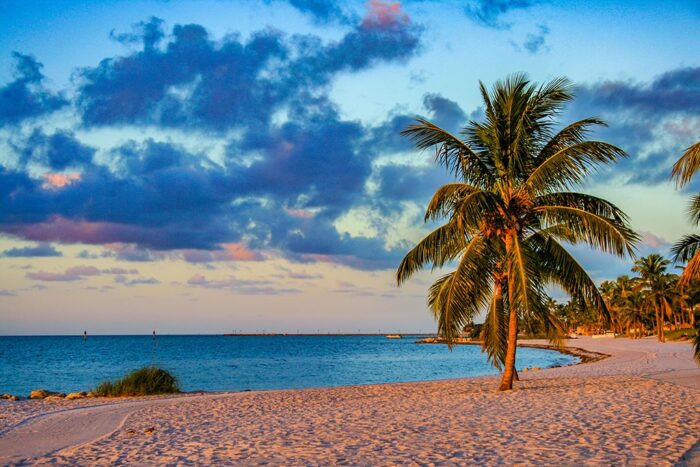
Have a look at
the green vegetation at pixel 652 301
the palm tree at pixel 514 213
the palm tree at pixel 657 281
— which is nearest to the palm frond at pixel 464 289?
the palm tree at pixel 514 213

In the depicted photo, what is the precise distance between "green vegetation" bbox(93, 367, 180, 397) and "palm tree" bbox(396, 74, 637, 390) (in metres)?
13.1

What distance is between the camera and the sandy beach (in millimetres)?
8953

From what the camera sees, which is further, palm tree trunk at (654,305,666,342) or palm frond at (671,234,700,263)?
palm tree trunk at (654,305,666,342)

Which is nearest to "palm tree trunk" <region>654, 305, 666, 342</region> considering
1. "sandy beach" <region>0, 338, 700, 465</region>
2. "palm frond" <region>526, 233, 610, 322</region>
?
"sandy beach" <region>0, 338, 700, 465</region>

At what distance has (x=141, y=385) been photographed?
80.2 ft

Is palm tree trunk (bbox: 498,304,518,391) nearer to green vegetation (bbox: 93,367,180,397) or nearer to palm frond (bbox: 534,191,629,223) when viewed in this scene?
palm frond (bbox: 534,191,629,223)

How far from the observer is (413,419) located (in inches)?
497

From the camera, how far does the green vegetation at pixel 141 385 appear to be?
79.1ft

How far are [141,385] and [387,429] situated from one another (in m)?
16.3

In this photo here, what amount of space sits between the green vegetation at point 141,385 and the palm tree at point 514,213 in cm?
1306

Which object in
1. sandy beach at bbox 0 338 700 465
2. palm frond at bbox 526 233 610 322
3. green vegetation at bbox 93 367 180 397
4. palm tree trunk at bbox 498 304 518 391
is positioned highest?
palm frond at bbox 526 233 610 322

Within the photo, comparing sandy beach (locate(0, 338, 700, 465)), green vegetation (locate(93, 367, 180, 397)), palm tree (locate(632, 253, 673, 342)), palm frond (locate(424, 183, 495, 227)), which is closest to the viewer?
sandy beach (locate(0, 338, 700, 465))

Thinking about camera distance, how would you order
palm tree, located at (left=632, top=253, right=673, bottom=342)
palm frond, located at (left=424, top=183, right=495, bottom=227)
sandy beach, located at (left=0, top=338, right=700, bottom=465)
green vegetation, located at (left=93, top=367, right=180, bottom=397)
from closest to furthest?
sandy beach, located at (left=0, top=338, right=700, bottom=465), palm frond, located at (left=424, top=183, right=495, bottom=227), green vegetation, located at (left=93, top=367, right=180, bottom=397), palm tree, located at (left=632, top=253, right=673, bottom=342)

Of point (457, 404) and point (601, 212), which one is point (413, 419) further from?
point (601, 212)
